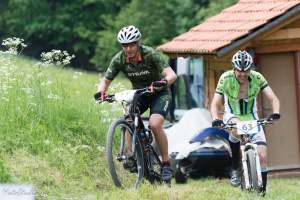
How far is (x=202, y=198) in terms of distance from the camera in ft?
29.6

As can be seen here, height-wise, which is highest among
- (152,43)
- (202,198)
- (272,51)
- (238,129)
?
(152,43)

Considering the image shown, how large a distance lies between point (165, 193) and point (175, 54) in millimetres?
8910

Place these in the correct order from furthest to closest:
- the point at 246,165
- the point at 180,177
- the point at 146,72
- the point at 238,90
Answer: the point at 180,177 < the point at 238,90 < the point at 146,72 < the point at 246,165

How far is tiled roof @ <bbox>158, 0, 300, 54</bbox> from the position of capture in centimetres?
1522

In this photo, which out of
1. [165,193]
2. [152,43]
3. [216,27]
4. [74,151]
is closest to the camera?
[165,193]

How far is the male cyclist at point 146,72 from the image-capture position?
9.73 metres

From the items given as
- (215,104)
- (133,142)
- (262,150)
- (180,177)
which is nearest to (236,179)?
(262,150)

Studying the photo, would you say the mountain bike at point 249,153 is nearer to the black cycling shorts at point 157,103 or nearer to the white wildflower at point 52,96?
the black cycling shorts at point 157,103

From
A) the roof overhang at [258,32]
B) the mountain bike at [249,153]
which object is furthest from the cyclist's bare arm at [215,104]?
the roof overhang at [258,32]

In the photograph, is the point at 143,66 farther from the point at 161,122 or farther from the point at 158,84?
the point at 161,122

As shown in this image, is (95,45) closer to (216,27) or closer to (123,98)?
(216,27)

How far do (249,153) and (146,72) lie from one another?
1.58 metres

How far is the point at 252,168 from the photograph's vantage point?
31.2ft

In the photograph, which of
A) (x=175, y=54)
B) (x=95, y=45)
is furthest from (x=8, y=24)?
(x=175, y=54)
